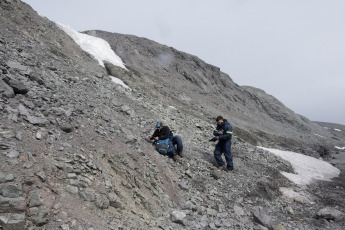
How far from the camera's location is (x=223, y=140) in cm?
1176

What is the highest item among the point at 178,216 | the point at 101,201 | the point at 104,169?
the point at 104,169

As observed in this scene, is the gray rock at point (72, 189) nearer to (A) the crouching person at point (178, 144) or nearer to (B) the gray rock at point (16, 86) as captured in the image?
(B) the gray rock at point (16, 86)

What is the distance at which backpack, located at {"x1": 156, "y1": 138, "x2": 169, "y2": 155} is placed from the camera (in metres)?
10.5

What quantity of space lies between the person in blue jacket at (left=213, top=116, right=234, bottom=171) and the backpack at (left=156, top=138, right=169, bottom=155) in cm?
242

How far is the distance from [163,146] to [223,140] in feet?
9.82

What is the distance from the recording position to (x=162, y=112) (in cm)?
1633

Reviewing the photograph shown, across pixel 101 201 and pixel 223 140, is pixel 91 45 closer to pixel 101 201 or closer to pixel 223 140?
pixel 223 140

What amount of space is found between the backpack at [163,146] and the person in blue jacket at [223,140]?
2.42 m

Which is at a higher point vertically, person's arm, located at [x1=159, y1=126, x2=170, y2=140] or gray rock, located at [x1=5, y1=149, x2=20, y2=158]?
person's arm, located at [x1=159, y1=126, x2=170, y2=140]

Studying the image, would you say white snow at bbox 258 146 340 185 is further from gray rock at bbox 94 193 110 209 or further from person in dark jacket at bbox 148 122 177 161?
gray rock at bbox 94 193 110 209

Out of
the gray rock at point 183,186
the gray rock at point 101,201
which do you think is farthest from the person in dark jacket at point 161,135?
the gray rock at point 101,201

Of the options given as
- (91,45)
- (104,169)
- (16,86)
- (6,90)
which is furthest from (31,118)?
(91,45)

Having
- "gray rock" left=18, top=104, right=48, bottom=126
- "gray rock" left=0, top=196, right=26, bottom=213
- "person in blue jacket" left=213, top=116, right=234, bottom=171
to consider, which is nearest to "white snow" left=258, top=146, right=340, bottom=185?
"person in blue jacket" left=213, top=116, right=234, bottom=171

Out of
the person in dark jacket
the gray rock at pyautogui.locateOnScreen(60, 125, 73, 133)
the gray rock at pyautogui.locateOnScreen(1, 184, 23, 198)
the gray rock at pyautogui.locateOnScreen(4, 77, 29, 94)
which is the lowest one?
the gray rock at pyautogui.locateOnScreen(1, 184, 23, 198)
